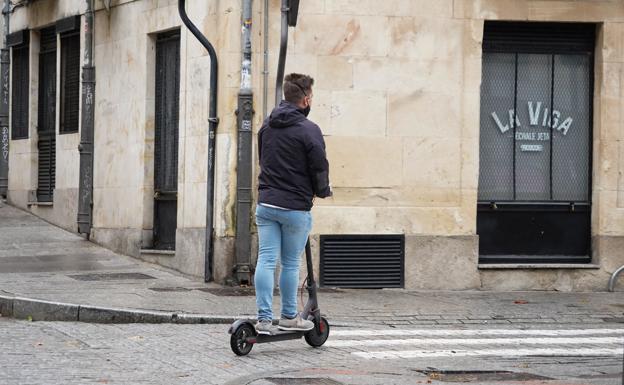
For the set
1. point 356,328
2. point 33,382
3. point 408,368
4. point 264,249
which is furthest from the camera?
point 356,328

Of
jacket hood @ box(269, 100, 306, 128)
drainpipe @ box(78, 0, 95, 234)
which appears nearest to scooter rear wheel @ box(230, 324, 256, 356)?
jacket hood @ box(269, 100, 306, 128)

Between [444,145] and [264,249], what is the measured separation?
19.6ft

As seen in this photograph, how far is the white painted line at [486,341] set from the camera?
995cm

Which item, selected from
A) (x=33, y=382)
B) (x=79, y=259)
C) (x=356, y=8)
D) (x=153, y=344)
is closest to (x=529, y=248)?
(x=356, y=8)

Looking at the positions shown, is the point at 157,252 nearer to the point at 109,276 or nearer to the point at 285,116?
the point at 109,276

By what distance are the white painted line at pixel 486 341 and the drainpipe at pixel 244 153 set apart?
164 inches

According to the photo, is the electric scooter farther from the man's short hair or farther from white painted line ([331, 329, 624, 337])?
the man's short hair

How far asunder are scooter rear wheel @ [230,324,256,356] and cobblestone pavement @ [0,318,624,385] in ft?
0.25

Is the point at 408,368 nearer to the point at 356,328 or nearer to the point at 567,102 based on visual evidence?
the point at 356,328

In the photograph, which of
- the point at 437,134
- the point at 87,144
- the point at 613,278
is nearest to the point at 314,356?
the point at 437,134

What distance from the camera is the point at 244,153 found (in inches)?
558

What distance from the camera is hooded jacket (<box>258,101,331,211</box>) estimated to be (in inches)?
356

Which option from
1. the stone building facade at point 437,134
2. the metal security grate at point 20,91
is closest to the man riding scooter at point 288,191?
the stone building facade at point 437,134

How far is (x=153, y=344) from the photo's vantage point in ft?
31.2
